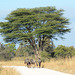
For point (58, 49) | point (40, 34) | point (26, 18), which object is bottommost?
point (58, 49)

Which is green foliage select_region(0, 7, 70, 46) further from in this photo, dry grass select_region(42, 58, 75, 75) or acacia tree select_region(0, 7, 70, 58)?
dry grass select_region(42, 58, 75, 75)

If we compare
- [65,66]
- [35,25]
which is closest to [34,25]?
[35,25]

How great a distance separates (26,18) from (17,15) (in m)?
2.37

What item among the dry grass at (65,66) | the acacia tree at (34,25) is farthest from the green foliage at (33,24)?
the dry grass at (65,66)

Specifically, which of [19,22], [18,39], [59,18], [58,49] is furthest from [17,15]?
[58,49]

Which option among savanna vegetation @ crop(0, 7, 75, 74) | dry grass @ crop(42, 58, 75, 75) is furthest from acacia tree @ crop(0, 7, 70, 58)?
dry grass @ crop(42, 58, 75, 75)

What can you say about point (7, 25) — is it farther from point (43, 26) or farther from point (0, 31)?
point (43, 26)

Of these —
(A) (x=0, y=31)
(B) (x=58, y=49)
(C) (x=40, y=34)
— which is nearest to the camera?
(C) (x=40, y=34)

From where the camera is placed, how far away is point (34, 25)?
141 feet

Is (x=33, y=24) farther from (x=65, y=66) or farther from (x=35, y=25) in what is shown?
(x=65, y=66)

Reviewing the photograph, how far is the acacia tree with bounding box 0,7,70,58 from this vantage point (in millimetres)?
41781

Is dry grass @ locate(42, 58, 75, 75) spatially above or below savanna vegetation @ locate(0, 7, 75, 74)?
below

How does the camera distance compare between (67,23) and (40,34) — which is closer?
(40,34)

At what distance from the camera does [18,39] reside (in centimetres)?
4238
